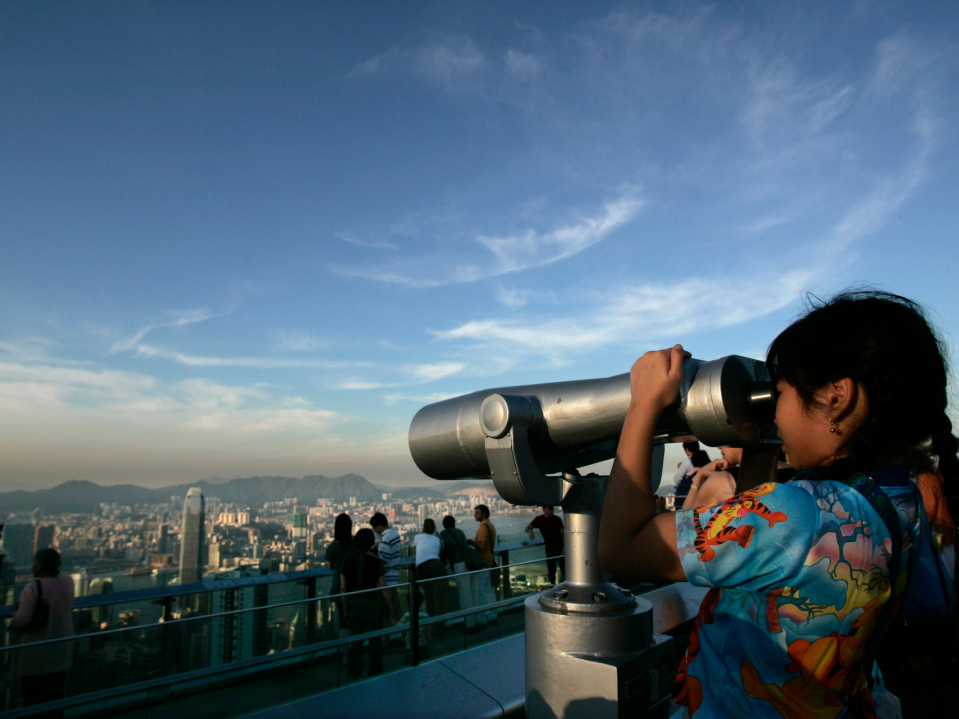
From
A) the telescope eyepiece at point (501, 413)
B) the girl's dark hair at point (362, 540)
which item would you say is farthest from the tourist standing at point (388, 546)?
the telescope eyepiece at point (501, 413)

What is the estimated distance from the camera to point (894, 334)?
95 centimetres

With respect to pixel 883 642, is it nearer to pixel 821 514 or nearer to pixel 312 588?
pixel 821 514

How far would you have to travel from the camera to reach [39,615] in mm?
3965

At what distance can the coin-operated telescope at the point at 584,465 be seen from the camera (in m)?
1.15

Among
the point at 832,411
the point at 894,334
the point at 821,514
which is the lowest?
the point at 821,514

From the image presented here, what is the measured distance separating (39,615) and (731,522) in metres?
4.81

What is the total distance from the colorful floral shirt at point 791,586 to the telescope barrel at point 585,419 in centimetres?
28

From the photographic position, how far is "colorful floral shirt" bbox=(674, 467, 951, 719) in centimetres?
84

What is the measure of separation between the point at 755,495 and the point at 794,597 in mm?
155

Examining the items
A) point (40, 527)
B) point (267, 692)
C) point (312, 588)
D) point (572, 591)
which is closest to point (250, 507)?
point (40, 527)

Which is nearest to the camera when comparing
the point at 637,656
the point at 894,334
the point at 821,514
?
the point at 821,514

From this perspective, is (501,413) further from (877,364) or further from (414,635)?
(414,635)

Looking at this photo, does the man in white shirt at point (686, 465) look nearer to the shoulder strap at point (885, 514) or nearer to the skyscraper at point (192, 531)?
the shoulder strap at point (885, 514)

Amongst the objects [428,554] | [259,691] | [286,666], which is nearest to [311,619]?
[286,666]
